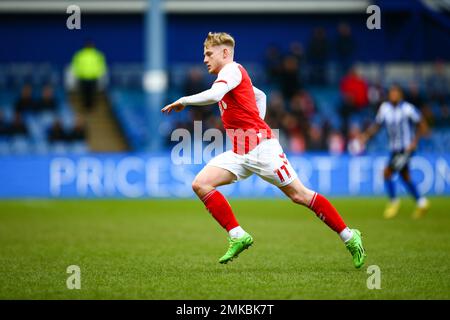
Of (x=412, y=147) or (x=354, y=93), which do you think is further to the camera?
(x=354, y=93)

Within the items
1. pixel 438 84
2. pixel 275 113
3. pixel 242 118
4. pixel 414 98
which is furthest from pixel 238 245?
pixel 438 84

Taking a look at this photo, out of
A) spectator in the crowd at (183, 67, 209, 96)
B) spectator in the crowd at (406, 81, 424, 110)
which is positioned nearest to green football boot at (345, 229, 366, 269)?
spectator in the crowd at (183, 67, 209, 96)

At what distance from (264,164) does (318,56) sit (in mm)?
17474

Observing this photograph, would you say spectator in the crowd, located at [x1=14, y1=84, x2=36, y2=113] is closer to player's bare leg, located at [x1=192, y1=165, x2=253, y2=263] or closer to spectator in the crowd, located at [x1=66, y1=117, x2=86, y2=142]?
spectator in the crowd, located at [x1=66, y1=117, x2=86, y2=142]

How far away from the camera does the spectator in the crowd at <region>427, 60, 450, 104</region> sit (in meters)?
24.8

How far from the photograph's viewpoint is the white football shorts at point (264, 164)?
784cm

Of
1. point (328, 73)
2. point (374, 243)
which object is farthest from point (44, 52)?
point (374, 243)

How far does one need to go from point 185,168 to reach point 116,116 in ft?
21.6

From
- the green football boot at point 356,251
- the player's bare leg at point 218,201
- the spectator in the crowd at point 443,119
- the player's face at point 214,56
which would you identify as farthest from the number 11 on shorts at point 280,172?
the spectator in the crowd at point 443,119

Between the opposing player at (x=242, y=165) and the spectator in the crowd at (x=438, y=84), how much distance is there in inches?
697

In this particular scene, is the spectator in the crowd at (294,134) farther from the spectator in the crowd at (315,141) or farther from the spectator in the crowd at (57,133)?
the spectator in the crowd at (57,133)

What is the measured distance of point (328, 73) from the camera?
2752 cm

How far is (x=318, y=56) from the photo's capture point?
24.9m

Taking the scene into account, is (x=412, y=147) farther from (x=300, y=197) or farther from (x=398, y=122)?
(x=300, y=197)
